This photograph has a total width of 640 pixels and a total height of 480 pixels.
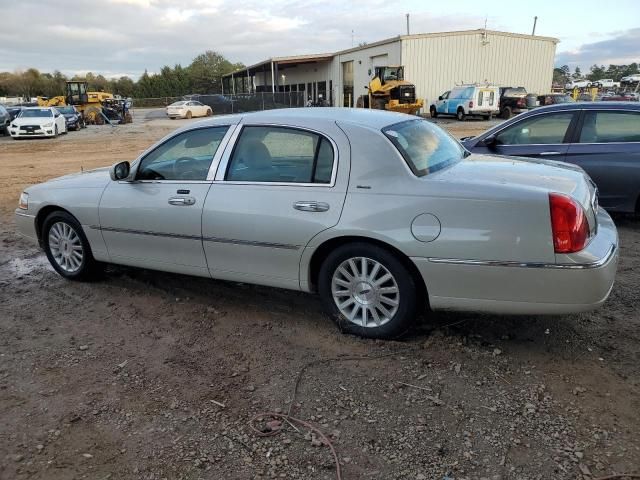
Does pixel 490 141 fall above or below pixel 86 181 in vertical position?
above

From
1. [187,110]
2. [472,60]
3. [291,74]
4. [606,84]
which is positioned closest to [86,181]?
[472,60]

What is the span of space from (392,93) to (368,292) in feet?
96.2

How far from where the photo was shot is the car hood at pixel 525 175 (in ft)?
11.3

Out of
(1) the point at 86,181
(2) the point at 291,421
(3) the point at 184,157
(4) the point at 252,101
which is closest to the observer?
(2) the point at 291,421

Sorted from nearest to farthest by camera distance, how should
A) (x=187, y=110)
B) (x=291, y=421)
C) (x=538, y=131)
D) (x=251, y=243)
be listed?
1. (x=291, y=421)
2. (x=251, y=243)
3. (x=538, y=131)
4. (x=187, y=110)

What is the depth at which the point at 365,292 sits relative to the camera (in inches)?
148

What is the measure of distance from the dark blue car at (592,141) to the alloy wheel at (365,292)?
12.9ft

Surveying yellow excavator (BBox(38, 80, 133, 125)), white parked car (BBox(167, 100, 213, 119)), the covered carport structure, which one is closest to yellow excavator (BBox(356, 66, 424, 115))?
the covered carport structure

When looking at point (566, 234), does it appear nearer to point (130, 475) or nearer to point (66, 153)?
point (130, 475)

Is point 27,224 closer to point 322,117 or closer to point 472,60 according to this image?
point 322,117

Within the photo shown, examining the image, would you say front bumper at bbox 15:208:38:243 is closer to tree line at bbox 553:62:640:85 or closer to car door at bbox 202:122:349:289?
car door at bbox 202:122:349:289

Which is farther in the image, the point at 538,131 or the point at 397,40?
the point at 397,40

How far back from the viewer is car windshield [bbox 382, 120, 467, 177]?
12.3 feet

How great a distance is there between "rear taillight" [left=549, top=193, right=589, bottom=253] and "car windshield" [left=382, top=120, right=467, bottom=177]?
86 centimetres
